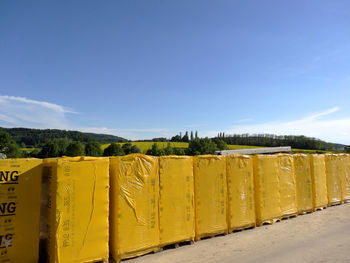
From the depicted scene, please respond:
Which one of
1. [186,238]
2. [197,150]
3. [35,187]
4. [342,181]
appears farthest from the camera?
[197,150]

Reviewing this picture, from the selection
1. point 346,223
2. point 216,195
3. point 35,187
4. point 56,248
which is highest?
point 35,187

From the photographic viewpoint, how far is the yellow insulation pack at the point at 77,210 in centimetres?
411

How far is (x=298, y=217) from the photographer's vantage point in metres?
8.05

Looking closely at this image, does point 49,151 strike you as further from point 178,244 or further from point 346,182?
point 346,182

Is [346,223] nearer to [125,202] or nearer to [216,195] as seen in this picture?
[216,195]

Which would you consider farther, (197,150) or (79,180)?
(197,150)

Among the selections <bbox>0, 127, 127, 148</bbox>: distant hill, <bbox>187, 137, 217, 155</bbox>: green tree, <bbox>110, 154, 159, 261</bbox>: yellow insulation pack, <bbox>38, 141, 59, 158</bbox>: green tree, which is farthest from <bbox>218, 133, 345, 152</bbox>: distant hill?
<bbox>110, 154, 159, 261</bbox>: yellow insulation pack

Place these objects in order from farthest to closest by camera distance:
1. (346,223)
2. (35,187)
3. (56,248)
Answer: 1. (346,223)
2. (35,187)
3. (56,248)

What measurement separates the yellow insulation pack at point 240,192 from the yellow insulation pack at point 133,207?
7.90 feet

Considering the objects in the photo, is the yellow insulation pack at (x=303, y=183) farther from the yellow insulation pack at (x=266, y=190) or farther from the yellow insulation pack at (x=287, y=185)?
the yellow insulation pack at (x=266, y=190)

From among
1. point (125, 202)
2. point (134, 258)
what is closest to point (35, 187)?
point (125, 202)

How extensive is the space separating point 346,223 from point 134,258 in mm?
7081

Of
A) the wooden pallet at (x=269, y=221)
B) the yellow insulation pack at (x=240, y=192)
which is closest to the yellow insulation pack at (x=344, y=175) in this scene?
the wooden pallet at (x=269, y=221)

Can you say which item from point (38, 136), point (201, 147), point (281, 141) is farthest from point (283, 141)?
point (38, 136)
